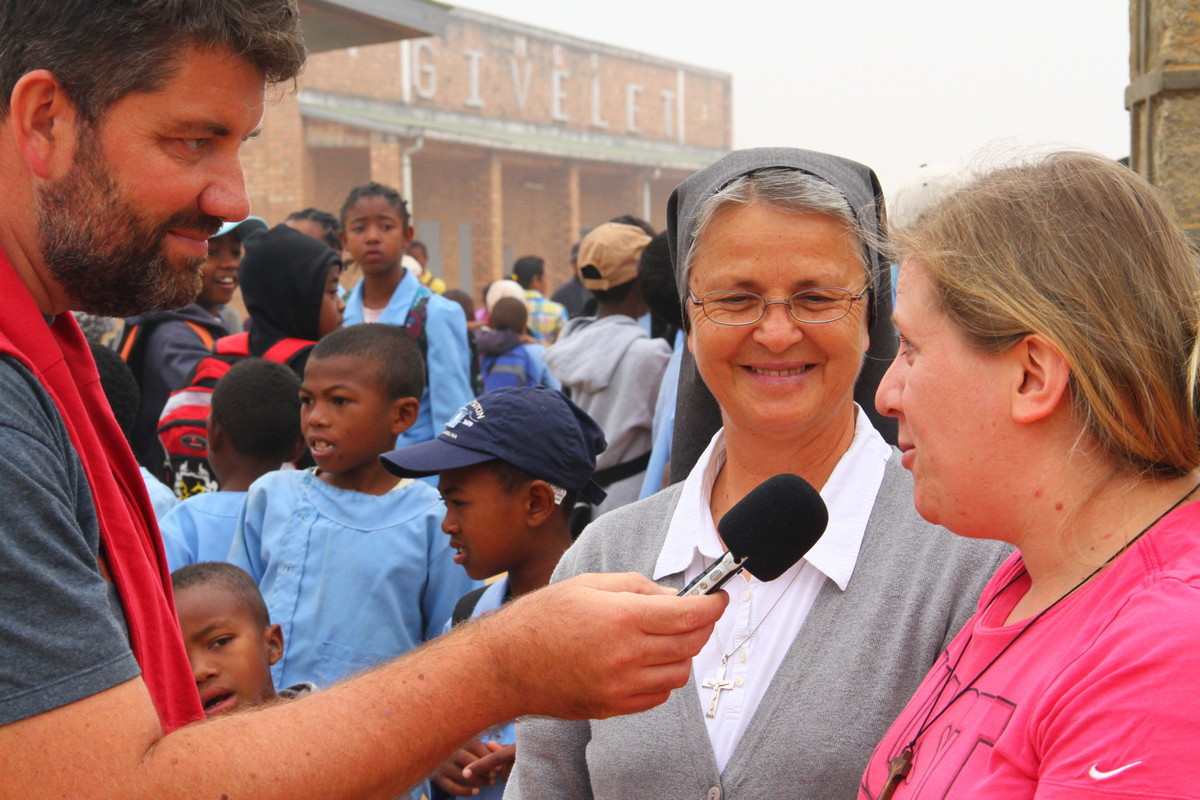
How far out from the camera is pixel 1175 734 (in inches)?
49.2

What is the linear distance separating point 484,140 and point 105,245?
25.8 metres

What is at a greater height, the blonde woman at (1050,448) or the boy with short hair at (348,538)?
the blonde woman at (1050,448)

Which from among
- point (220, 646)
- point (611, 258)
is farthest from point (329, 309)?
point (220, 646)

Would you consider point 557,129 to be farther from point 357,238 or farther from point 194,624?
point 194,624

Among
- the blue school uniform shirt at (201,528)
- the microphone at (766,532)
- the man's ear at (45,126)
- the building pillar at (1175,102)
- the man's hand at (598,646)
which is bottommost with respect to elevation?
the blue school uniform shirt at (201,528)

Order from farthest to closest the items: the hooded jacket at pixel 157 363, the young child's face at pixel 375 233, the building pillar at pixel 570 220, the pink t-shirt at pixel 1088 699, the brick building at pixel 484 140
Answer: the building pillar at pixel 570 220 → the brick building at pixel 484 140 → the young child's face at pixel 375 233 → the hooded jacket at pixel 157 363 → the pink t-shirt at pixel 1088 699

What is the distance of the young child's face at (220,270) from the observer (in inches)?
248

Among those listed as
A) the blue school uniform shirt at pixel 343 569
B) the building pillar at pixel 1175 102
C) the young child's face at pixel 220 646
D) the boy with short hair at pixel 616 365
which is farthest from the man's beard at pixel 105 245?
the building pillar at pixel 1175 102

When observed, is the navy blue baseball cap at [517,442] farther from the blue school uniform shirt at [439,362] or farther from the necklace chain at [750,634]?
the blue school uniform shirt at [439,362]

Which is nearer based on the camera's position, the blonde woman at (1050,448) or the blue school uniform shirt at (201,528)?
the blonde woman at (1050,448)

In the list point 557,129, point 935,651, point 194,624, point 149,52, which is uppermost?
point 557,129

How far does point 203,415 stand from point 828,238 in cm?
348

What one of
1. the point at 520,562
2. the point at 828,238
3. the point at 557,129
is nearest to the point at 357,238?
the point at 520,562

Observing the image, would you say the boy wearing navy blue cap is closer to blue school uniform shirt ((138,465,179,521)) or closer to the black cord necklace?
blue school uniform shirt ((138,465,179,521))
